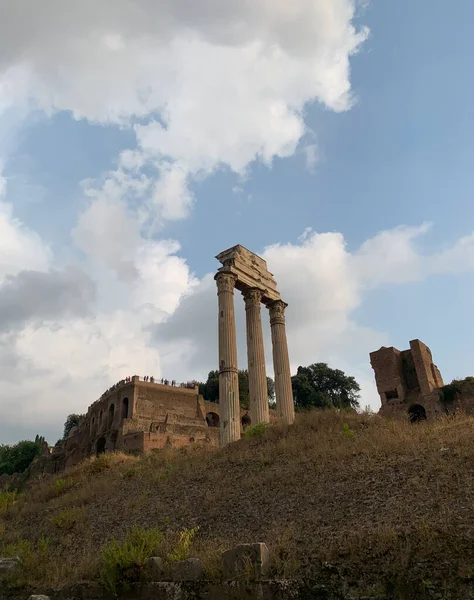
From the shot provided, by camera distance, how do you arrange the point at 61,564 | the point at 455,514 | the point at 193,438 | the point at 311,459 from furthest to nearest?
the point at 193,438, the point at 311,459, the point at 61,564, the point at 455,514

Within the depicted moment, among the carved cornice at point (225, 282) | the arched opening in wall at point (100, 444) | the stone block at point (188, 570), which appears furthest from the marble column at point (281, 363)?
the arched opening in wall at point (100, 444)

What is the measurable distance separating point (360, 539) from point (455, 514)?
1.31 metres

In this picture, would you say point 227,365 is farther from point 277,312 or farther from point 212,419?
point 212,419

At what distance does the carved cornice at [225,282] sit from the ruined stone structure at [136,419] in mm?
14434

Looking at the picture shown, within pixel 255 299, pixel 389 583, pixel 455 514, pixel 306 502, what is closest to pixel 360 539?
pixel 389 583

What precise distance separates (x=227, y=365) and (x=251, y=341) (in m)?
2.36

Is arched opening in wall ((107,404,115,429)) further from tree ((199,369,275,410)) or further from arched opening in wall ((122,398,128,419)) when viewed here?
tree ((199,369,275,410))

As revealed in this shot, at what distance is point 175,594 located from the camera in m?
5.59

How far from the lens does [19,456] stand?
195 feet

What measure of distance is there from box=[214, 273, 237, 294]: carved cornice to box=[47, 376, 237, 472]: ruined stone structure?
568 inches

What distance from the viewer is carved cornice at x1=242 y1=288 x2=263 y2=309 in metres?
22.5

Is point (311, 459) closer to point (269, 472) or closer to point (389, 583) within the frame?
point (269, 472)

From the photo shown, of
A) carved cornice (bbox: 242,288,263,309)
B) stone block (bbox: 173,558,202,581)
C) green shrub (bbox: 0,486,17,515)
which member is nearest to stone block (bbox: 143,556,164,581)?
stone block (bbox: 173,558,202,581)

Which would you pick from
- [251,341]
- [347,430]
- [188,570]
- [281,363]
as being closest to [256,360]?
[251,341]
